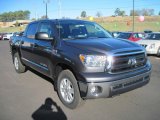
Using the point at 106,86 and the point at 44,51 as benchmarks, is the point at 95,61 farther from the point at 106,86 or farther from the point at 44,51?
the point at 44,51

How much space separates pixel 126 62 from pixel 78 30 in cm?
169

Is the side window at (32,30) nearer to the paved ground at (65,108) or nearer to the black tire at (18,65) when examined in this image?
the black tire at (18,65)

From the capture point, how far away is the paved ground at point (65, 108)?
4.62 metres

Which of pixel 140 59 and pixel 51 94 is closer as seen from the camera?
pixel 140 59

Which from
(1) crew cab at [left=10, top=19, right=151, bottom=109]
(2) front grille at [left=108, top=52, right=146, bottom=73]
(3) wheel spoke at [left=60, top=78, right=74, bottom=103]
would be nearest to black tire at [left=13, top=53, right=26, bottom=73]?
(1) crew cab at [left=10, top=19, right=151, bottom=109]

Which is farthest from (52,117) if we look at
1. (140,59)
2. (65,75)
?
(140,59)

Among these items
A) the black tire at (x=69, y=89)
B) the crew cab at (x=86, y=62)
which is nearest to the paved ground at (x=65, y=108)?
the black tire at (x=69, y=89)

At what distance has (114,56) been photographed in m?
4.55

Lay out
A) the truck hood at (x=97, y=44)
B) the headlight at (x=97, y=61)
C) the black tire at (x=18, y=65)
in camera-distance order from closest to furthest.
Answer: the headlight at (x=97, y=61) → the truck hood at (x=97, y=44) → the black tire at (x=18, y=65)

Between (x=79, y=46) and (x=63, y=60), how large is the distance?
0.50m

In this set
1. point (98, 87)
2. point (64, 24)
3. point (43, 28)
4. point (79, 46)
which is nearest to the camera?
point (98, 87)

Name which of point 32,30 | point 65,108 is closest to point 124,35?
point 32,30

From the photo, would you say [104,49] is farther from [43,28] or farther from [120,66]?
[43,28]

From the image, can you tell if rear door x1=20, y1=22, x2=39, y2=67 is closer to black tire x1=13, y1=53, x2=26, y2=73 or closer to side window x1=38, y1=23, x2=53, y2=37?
side window x1=38, y1=23, x2=53, y2=37
